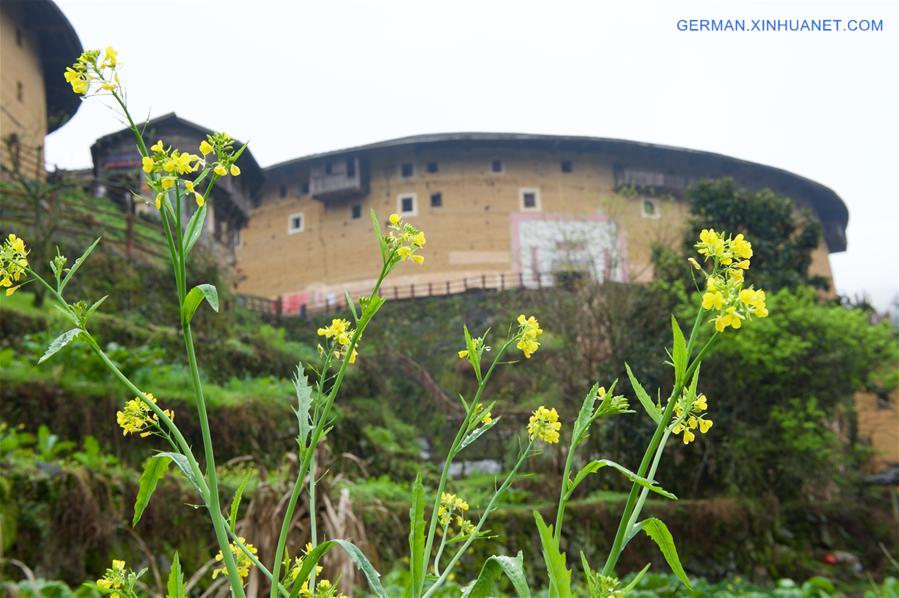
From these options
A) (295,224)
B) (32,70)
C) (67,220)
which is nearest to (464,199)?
(295,224)

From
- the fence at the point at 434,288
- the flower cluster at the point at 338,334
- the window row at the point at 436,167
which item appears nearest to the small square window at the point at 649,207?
the window row at the point at 436,167

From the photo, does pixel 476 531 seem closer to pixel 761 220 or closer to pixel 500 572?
pixel 500 572

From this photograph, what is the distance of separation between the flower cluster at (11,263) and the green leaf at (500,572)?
22.4 inches

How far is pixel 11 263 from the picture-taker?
0.84 meters

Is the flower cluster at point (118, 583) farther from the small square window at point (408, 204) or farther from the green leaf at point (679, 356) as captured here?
the small square window at point (408, 204)

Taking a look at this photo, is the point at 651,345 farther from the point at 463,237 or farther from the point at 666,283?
the point at 463,237

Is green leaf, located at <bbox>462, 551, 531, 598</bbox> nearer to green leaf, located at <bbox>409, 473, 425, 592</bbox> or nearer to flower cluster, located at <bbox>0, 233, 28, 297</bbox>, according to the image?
green leaf, located at <bbox>409, 473, 425, 592</bbox>

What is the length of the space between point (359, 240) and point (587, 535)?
58.5 ft

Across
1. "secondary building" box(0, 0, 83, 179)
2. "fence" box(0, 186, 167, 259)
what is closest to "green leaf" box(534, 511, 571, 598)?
"fence" box(0, 186, 167, 259)

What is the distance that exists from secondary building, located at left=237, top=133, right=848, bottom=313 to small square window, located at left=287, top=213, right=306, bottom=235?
4cm

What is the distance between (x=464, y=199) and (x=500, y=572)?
89.1 ft

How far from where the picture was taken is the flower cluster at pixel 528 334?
3.26ft

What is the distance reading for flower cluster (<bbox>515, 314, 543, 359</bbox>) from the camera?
993 millimetres

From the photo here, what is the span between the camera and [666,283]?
1420 cm
